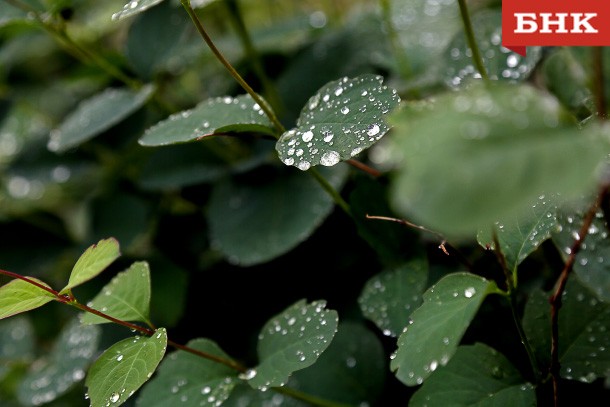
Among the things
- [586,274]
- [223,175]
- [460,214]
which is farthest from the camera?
[223,175]

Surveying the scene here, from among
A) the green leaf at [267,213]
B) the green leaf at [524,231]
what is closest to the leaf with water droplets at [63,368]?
the green leaf at [267,213]

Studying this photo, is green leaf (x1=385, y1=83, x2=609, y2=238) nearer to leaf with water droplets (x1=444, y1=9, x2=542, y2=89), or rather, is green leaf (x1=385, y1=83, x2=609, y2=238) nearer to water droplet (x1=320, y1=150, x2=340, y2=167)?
water droplet (x1=320, y1=150, x2=340, y2=167)

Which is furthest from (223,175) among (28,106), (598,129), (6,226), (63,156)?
(598,129)

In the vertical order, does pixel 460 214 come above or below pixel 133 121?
above

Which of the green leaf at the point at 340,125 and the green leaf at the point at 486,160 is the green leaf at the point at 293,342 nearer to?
the green leaf at the point at 340,125

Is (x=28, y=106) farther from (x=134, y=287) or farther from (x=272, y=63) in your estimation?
(x=134, y=287)
